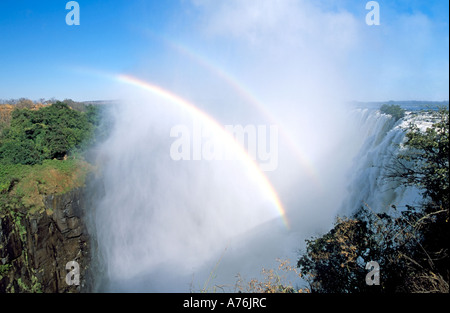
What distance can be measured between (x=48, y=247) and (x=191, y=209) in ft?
37.6

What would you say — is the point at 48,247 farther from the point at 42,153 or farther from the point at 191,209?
the point at 191,209

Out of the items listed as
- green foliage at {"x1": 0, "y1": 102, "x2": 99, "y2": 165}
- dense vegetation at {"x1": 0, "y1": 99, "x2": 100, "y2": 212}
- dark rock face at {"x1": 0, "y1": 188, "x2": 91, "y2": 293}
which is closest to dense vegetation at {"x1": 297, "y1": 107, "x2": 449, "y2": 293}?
dark rock face at {"x1": 0, "y1": 188, "x2": 91, "y2": 293}

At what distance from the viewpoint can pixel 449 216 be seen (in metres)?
5.73

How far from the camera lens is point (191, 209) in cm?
2181

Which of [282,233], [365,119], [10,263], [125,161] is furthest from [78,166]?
[365,119]

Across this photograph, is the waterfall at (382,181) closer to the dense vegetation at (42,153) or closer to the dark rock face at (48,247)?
the dark rock face at (48,247)

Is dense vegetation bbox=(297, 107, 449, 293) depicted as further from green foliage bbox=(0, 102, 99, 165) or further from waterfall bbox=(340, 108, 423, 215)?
green foliage bbox=(0, 102, 99, 165)

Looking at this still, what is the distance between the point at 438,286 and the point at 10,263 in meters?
14.1

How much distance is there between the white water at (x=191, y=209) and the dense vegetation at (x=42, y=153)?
2099mm

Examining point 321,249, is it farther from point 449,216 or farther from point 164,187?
point 164,187

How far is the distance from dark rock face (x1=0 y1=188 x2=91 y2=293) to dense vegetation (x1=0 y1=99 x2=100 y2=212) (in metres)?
0.65

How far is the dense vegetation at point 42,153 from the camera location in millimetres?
11773

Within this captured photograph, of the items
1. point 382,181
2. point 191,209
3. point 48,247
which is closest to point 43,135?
point 48,247

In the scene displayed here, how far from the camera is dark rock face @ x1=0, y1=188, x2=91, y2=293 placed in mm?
10156
